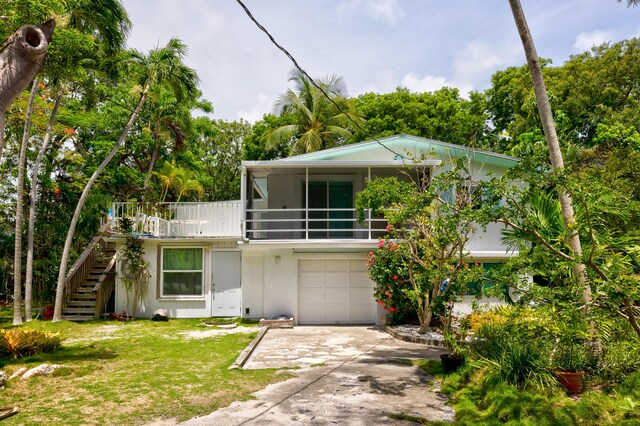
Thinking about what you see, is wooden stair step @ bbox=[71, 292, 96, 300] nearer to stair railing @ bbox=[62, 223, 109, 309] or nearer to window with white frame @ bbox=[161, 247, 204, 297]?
stair railing @ bbox=[62, 223, 109, 309]

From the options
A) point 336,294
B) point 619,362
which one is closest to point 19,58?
point 619,362

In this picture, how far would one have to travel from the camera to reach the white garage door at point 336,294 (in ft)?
55.0

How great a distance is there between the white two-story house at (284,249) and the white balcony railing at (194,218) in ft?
0.12

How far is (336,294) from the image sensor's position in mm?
16828

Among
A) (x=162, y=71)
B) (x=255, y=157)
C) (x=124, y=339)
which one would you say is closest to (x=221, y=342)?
(x=124, y=339)

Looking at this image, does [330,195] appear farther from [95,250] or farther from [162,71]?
[95,250]

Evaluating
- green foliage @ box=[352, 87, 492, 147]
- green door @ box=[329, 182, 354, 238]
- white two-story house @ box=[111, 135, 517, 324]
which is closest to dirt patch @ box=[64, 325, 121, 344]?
white two-story house @ box=[111, 135, 517, 324]

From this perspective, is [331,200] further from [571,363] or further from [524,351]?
[571,363]

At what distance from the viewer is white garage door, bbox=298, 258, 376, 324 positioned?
55.0 ft

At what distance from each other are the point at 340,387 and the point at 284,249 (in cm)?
845

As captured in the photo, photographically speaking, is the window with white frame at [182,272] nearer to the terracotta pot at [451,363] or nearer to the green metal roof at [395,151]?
the green metal roof at [395,151]

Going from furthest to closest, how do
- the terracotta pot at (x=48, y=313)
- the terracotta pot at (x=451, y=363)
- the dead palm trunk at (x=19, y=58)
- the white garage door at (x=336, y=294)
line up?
the terracotta pot at (x=48, y=313), the white garage door at (x=336, y=294), the terracotta pot at (x=451, y=363), the dead palm trunk at (x=19, y=58)

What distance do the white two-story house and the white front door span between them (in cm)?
4

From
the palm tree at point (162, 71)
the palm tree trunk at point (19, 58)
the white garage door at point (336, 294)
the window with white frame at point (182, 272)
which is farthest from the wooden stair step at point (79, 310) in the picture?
the palm tree trunk at point (19, 58)
